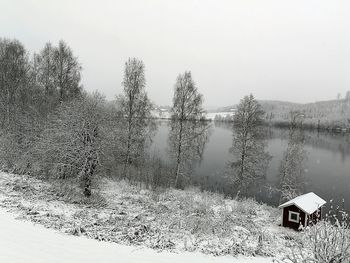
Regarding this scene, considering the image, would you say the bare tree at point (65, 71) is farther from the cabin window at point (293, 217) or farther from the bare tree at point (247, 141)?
the cabin window at point (293, 217)

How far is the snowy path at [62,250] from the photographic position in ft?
27.5

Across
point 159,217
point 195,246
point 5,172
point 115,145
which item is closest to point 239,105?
point 115,145

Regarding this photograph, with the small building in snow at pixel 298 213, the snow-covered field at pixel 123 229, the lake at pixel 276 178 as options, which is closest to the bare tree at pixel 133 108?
the snow-covered field at pixel 123 229

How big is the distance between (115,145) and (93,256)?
10.00 m

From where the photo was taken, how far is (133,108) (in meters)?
25.8

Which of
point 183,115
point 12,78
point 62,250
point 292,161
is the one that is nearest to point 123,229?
point 62,250

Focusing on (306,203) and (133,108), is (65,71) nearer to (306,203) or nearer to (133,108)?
(133,108)

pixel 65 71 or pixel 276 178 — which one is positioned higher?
pixel 65 71

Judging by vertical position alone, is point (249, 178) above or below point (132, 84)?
below

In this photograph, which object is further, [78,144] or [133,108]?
[133,108]

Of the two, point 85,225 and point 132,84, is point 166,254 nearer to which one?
point 85,225

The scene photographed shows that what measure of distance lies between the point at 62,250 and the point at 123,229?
3.44 meters

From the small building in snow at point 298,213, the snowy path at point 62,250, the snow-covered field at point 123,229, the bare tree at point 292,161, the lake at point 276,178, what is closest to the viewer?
the snowy path at point 62,250

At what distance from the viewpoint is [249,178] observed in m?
27.4
